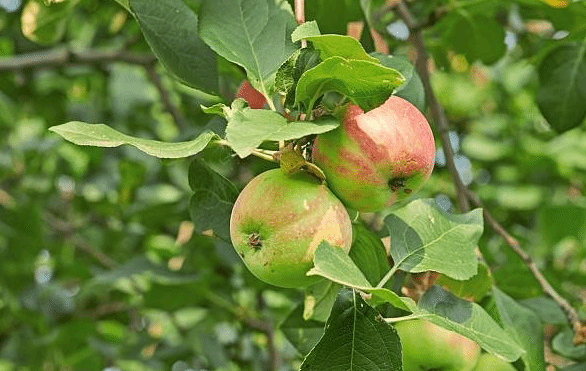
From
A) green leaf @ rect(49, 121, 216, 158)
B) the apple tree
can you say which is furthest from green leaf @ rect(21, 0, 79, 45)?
green leaf @ rect(49, 121, 216, 158)

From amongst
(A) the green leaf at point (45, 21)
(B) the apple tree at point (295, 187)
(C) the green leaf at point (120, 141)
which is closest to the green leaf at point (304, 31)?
(B) the apple tree at point (295, 187)

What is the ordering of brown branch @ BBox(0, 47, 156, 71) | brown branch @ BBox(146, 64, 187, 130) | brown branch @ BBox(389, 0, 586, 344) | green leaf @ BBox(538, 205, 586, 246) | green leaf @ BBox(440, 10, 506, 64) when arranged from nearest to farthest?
brown branch @ BBox(389, 0, 586, 344) → green leaf @ BBox(440, 10, 506, 64) → brown branch @ BBox(0, 47, 156, 71) → brown branch @ BBox(146, 64, 187, 130) → green leaf @ BBox(538, 205, 586, 246)

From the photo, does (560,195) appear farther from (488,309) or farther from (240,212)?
(240,212)

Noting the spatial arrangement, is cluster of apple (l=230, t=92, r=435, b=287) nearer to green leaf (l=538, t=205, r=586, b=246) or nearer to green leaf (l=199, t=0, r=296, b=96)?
green leaf (l=199, t=0, r=296, b=96)

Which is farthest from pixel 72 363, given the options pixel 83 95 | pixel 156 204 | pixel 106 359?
pixel 83 95

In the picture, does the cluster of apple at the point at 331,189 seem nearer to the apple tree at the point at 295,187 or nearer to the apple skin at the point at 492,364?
the apple tree at the point at 295,187

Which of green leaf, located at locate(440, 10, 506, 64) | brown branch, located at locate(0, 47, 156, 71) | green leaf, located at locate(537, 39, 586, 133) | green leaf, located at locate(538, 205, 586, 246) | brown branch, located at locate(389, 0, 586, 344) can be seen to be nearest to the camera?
brown branch, located at locate(389, 0, 586, 344)
